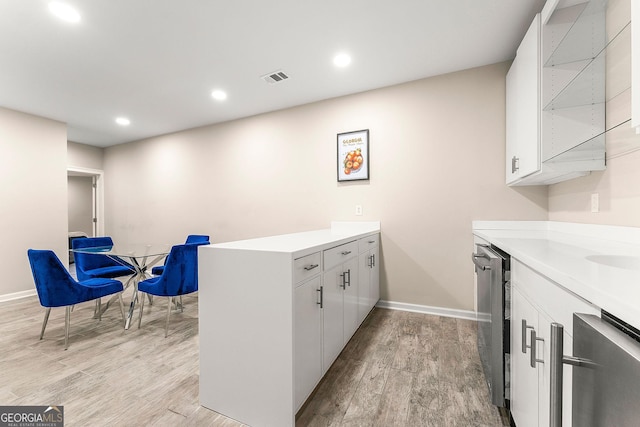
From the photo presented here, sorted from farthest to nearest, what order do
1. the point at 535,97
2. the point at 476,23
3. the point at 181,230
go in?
the point at 181,230 → the point at 476,23 → the point at 535,97

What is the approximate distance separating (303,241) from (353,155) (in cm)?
183

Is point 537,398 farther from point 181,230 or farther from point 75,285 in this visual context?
point 181,230

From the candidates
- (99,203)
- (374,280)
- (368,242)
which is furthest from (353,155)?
(99,203)

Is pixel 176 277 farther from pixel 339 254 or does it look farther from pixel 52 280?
pixel 339 254

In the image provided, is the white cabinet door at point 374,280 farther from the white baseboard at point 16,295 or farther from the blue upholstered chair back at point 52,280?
the white baseboard at point 16,295

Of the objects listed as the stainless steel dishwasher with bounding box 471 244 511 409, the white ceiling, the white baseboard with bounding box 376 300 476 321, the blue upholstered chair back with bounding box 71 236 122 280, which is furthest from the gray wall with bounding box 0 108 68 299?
the stainless steel dishwasher with bounding box 471 244 511 409

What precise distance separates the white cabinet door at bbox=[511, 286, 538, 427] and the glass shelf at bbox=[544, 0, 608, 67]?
1.56 m

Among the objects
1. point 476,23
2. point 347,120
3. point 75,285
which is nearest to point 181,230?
point 75,285

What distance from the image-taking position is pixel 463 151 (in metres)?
2.84

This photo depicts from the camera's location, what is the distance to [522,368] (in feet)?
3.92

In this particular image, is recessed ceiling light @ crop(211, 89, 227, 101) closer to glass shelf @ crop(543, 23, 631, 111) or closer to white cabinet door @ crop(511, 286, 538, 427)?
glass shelf @ crop(543, 23, 631, 111)

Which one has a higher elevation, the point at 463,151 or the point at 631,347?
the point at 463,151

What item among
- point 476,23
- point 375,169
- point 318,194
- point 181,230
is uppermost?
point 476,23

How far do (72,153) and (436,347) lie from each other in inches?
271
